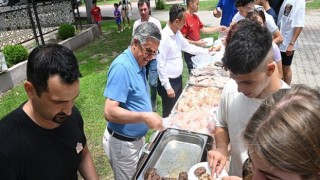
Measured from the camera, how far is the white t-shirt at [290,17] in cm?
414

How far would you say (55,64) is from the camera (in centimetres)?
143

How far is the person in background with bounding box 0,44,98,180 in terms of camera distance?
1.41m

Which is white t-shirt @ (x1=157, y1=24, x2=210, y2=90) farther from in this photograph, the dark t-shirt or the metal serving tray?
the dark t-shirt

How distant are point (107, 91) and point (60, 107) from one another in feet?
2.30

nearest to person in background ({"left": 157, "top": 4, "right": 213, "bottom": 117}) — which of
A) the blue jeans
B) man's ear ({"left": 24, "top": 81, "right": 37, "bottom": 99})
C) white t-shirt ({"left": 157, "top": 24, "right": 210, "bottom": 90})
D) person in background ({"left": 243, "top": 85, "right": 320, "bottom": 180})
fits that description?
white t-shirt ({"left": 157, "top": 24, "right": 210, "bottom": 90})

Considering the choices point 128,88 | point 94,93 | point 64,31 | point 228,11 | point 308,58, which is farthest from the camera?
point 64,31

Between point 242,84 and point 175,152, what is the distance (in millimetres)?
821

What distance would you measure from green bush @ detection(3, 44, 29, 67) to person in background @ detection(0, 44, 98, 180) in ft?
19.6

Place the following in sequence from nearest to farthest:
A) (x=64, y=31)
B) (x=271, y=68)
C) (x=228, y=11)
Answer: (x=271, y=68), (x=228, y=11), (x=64, y=31)

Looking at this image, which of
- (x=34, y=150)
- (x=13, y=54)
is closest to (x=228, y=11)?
(x=34, y=150)

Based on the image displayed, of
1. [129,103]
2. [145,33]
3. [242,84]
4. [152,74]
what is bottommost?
[152,74]

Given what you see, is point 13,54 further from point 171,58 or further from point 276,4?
point 276,4

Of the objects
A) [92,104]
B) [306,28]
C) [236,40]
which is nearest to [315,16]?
[306,28]

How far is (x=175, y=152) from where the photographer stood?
2121 mm
